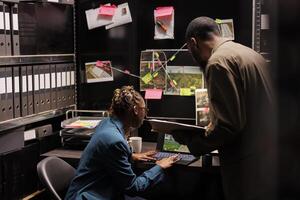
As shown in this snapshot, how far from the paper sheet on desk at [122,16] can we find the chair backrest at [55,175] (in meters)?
1.19

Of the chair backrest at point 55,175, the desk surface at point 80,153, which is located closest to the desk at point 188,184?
the desk surface at point 80,153

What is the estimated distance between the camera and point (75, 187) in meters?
2.02

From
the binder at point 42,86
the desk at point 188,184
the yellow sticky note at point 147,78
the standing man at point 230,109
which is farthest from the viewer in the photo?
the yellow sticky note at point 147,78

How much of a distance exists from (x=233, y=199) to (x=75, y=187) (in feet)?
2.43

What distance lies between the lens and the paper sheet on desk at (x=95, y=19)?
2986 millimetres

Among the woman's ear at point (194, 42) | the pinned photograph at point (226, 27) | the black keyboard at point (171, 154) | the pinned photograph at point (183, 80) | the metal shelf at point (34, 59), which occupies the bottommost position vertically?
the black keyboard at point (171, 154)

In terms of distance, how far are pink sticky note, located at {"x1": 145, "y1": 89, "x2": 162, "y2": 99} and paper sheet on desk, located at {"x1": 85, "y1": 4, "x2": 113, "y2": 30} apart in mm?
560

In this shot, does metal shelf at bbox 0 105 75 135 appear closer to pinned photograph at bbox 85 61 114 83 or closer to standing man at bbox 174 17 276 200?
pinned photograph at bbox 85 61 114 83

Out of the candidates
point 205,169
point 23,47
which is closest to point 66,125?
point 23,47

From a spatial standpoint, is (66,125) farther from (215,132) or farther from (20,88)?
(215,132)

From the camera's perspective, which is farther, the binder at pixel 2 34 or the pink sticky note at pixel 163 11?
the pink sticky note at pixel 163 11

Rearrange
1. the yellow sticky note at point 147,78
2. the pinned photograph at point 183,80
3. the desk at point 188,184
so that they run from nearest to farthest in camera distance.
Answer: the desk at point 188,184
the pinned photograph at point 183,80
the yellow sticky note at point 147,78

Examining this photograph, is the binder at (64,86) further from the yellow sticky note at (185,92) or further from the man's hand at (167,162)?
the man's hand at (167,162)

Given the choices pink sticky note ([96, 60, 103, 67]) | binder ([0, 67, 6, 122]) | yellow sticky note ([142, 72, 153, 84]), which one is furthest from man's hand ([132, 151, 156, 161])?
pink sticky note ([96, 60, 103, 67])
